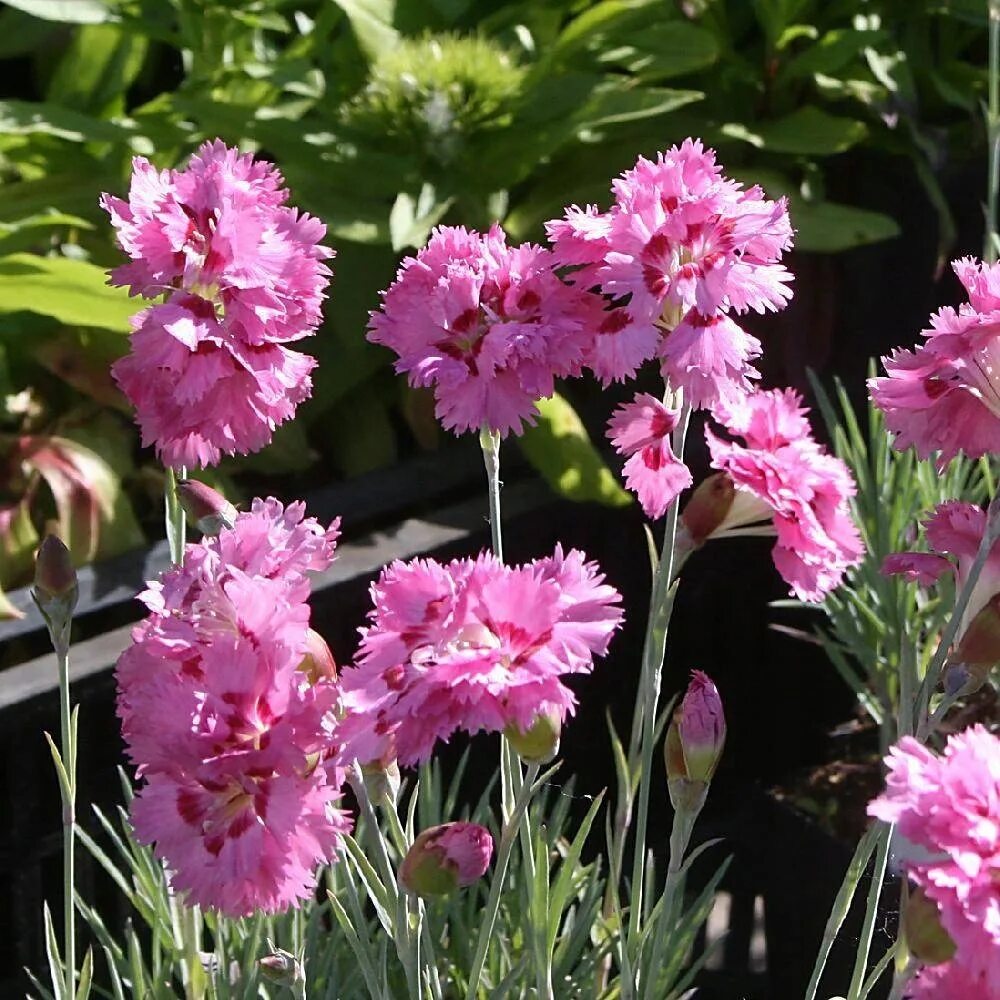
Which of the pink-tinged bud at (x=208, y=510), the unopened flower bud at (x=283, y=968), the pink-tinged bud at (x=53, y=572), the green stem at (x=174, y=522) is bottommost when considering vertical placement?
the unopened flower bud at (x=283, y=968)

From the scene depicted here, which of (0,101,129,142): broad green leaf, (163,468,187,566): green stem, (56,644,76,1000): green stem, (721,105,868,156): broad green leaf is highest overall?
(0,101,129,142): broad green leaf

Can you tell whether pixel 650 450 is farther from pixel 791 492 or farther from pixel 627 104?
pixel 627 104

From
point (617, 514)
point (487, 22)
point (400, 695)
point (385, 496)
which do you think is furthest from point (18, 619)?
point (487, 22)

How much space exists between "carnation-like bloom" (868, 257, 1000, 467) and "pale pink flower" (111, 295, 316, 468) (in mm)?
214

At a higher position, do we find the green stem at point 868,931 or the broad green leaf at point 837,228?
the broad green leaf at point 837,228

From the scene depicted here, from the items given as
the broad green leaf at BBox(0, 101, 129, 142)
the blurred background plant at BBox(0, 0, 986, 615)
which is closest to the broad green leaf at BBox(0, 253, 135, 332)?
the blurred background plant at BBox(0, 0, 986, 615)

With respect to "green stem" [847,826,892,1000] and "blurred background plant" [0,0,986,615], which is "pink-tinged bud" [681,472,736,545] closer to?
"green stem" [847,826,892,1000]

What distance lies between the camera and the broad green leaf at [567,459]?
3.60ft

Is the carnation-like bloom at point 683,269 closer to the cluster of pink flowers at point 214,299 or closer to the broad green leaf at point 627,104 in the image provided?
the cluster of pink flowers at point 214,299

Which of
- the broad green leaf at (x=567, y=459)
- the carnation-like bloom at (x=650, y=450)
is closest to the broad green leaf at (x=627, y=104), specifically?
the broad green leaf at (x=567, y=459)

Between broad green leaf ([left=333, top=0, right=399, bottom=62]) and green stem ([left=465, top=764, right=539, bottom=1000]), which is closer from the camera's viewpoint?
green stem ([left=465, top=764, right=539, bottom=1000])

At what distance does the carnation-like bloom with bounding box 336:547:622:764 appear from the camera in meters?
0.39

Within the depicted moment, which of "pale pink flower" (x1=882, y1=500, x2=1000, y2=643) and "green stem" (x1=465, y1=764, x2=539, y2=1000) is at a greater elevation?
"pale pink flower" (x1=882, y1=500, x2=1000, y2=643)

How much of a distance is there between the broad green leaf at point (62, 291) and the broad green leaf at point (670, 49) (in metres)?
0.49
